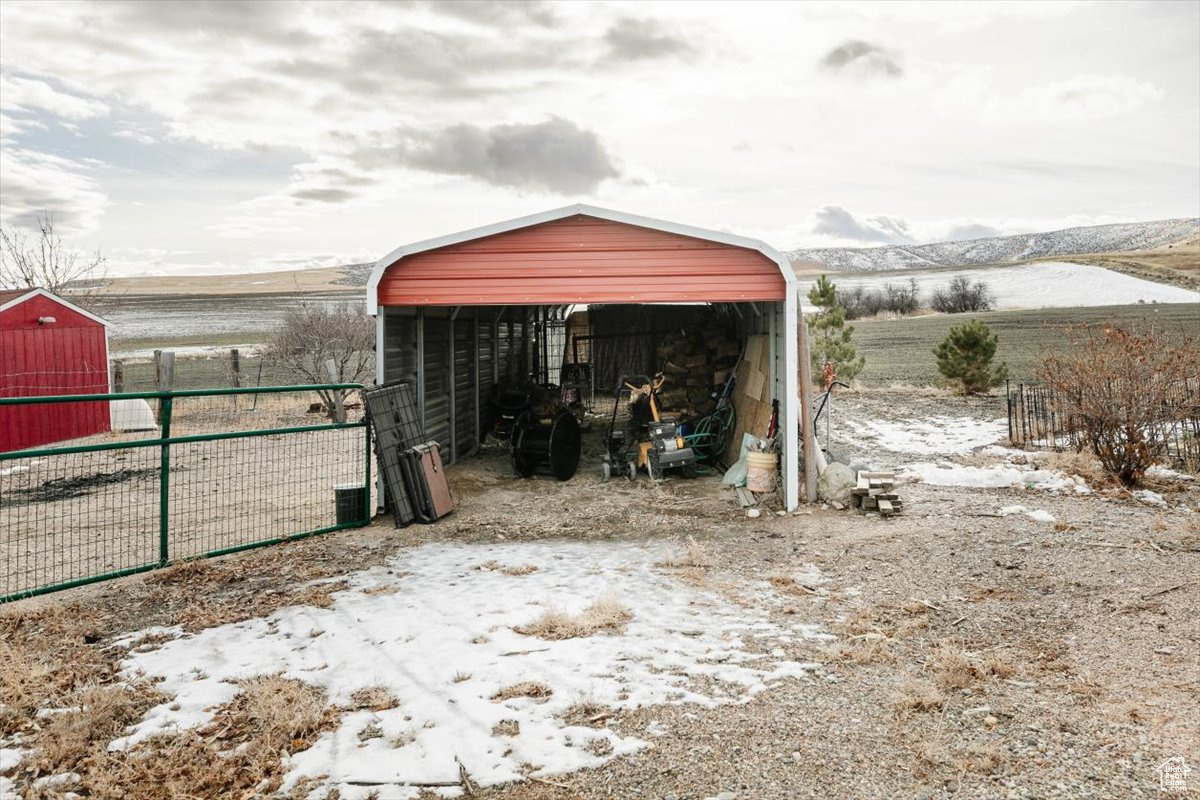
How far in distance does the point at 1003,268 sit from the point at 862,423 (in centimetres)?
9184

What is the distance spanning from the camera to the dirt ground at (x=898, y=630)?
3.33 m

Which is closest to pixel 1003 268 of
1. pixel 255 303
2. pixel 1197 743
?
pixel 255 303

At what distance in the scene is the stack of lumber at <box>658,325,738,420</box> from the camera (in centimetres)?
1283

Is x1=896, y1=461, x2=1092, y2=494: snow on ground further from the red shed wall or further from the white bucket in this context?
the red shed wall

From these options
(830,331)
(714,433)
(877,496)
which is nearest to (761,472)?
(877,496)

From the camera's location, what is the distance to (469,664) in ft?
14.7

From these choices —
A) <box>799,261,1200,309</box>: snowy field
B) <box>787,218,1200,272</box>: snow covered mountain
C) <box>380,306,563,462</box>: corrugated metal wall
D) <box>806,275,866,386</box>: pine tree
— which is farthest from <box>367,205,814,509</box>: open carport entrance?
<box>787,218,1200,272</box>: snow covered mountain

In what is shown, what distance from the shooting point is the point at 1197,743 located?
11.2 ft

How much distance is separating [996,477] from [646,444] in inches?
182

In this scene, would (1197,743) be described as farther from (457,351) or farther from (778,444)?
(457,351)

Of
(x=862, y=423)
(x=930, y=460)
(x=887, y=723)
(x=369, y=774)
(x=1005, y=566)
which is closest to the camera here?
(x=369, y=774)

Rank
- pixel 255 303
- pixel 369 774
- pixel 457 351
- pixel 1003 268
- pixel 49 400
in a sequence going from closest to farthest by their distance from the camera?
pixel 369 774 < pixel 49 400 < pixel 457 351 < pixel 255 303 < pixel 1003 268

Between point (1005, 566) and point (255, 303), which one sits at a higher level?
point (255, 303)

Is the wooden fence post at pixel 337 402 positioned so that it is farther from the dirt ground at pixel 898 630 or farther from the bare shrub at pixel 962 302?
the bare shrub at pixel 962 302
